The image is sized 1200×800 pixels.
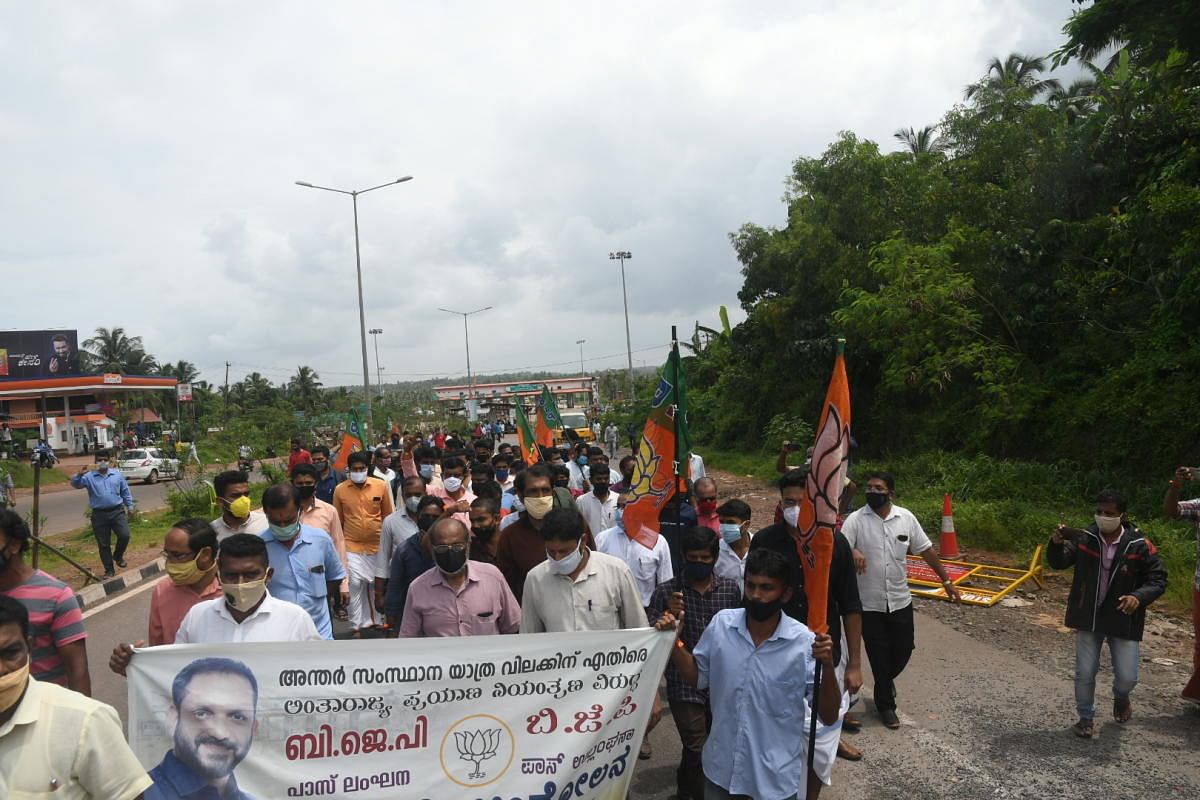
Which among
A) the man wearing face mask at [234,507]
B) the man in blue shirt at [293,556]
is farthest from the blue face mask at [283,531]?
the man wearing face mask at [234,507]

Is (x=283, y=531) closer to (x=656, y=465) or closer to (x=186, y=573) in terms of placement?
(x=186, y=573)

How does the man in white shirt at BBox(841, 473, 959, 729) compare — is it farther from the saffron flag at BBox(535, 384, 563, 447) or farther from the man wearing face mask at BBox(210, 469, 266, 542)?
the saffron flag at BBox(535, 384, 563, 447)

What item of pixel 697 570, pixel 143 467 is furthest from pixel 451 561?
pixel 143 467

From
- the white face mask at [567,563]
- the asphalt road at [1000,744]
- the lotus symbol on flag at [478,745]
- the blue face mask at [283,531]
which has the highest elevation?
the blue face mask at [283,531]

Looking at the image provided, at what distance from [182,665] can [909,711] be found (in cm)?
432

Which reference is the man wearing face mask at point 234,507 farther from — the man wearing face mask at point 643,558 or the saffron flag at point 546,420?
the saffron flag at point 546,420

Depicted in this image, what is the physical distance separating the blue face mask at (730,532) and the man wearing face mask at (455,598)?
147 cm

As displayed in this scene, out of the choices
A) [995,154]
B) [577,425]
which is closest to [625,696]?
[995,154]

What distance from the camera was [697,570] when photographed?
154 inches

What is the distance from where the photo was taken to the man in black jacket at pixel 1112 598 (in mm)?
4793

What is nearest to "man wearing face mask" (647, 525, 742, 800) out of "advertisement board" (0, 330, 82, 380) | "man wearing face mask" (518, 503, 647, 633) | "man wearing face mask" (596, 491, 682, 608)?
"man wearing face mask" (518, 503, 647, 633)

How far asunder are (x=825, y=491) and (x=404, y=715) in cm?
189

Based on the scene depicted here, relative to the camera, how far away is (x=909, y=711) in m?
5.35

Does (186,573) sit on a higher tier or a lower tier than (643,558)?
higher
